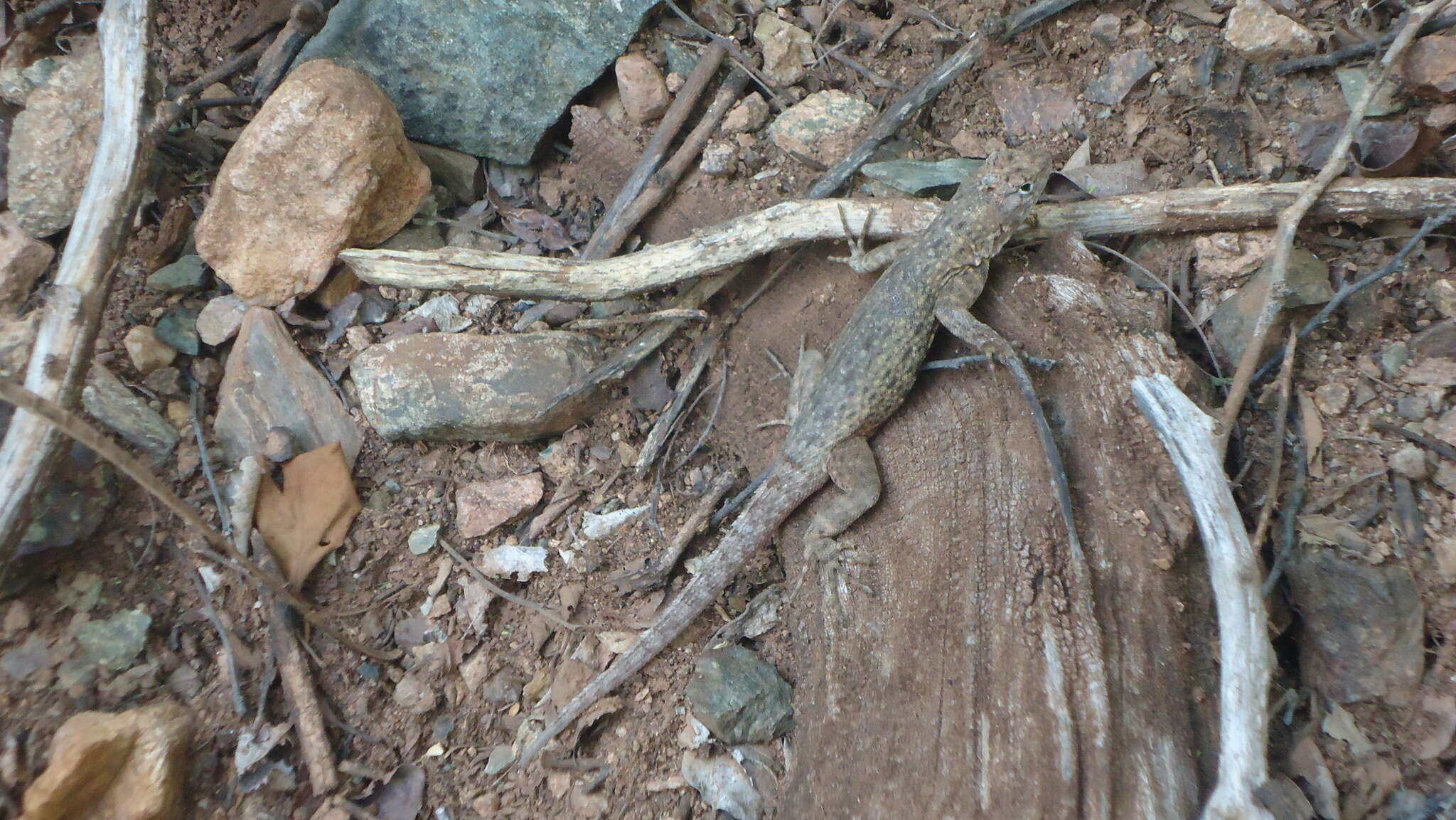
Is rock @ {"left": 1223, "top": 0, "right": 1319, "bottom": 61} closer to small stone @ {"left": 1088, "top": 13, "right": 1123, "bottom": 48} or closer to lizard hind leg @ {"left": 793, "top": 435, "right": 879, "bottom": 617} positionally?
small stone @ {"left": 1088, "top": 13, "right": 1123, "bottom": 48}

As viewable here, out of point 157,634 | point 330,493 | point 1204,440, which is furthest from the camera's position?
point 330,493

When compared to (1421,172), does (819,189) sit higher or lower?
lower

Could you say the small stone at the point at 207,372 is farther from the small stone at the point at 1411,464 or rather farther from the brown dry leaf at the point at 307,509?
the small stone at the point at 1411,464

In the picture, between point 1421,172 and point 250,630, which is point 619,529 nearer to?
point 250,630

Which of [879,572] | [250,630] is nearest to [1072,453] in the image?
[879,572]

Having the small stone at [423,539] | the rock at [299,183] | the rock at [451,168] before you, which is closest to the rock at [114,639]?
the small stone at [423,539]

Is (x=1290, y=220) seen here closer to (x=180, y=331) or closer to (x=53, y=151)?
(x=180, y=331)
